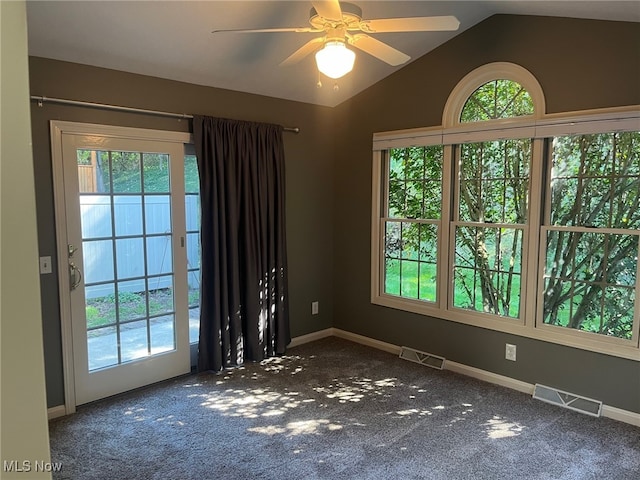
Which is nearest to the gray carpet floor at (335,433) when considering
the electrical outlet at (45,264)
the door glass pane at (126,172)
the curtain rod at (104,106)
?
the electrical outlet at (45,264)

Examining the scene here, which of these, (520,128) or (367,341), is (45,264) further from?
(520,128)

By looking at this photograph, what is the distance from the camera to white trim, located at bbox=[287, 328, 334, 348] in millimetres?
4601

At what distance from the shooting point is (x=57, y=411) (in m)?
3.11

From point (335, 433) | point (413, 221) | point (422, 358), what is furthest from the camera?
point (413, 221)

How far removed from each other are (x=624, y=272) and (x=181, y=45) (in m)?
3.36

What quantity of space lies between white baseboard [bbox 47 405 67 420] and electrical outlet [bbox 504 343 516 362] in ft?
10.7

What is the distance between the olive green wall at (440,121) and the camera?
3037 mm

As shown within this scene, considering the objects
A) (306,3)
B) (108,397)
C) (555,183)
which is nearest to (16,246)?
(306,3)

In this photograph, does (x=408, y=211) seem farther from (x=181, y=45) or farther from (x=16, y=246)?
(x=16, y=246)

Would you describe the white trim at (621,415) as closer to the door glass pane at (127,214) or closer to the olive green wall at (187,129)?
the olive green wall at (187,129)

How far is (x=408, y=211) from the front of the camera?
14.1 feet

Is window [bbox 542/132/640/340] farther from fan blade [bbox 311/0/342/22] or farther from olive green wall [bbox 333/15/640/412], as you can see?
fan blade [bbox 311/0/342/22]

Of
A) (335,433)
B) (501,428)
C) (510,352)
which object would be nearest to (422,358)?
(510,352)

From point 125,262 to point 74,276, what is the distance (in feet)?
1.18
